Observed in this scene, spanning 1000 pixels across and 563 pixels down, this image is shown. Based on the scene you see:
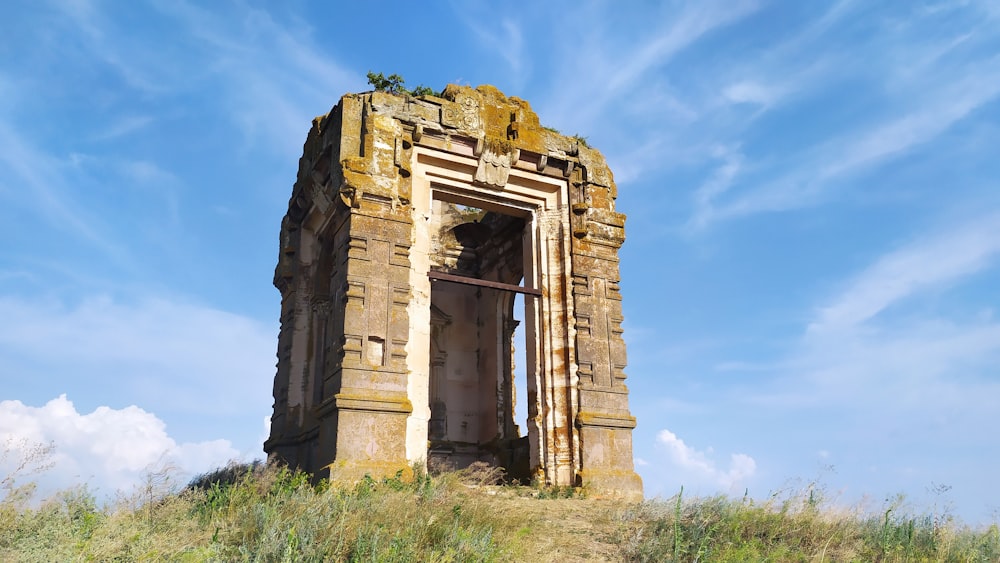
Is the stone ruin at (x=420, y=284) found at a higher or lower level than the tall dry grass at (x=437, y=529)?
higher

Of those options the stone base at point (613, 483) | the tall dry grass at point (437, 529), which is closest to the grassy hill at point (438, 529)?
the tall dry grass at point (437, 529)

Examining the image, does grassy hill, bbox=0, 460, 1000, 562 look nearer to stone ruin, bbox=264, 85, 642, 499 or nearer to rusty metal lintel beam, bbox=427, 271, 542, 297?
stone ruin, bbox=264, 85, 642, 499

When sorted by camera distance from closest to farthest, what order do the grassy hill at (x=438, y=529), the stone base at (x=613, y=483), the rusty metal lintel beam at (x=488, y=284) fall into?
the grassy hill at (x=438, y=529), the stone base at (x=613, y=483), the rusty metal lintel beam at (x=488, y=284)

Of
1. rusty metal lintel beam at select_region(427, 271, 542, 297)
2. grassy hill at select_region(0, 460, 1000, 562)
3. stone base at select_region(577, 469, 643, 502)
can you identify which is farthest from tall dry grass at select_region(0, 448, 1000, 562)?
rusty metal lintel beam at select_region(427, 271, 542, 297)

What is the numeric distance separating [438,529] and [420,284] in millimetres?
5289

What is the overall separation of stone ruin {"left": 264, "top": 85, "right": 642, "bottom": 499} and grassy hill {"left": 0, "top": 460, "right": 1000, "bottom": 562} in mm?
1682

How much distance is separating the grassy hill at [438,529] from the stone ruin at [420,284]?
1682 millimetres

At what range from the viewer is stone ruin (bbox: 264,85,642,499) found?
10.5m

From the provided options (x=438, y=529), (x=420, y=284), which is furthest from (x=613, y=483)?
(x=438, y=529)

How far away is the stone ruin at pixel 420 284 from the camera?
1050cm

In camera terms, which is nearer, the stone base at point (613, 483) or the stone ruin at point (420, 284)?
the stone ruin at point (420, 284)

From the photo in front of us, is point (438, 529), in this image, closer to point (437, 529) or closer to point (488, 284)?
point (437, 529)

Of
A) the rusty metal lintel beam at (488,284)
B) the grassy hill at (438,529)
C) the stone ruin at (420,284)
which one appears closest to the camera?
the grassy hill at (438,529)

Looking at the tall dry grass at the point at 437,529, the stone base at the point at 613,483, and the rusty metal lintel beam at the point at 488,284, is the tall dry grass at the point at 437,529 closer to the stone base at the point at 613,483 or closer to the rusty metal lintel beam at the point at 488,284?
the stone base at the point at 613,483
